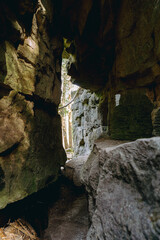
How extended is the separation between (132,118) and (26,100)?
2.38m

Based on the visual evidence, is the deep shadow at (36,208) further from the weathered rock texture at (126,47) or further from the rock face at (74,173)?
the weathered rock texture at (126,47)

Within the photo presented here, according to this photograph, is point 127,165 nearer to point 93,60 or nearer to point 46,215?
point 46,215

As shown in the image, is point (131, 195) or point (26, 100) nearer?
point (131, 195)

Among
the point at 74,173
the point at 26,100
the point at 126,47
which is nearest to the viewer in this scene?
the point at 26,100

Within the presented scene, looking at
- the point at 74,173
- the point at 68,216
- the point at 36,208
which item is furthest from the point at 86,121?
the point at 36,208

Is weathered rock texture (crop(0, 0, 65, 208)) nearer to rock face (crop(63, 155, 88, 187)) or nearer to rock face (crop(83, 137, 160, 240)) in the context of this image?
rock face (crop(63, 155, 88, 187))

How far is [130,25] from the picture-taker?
9.53 ft

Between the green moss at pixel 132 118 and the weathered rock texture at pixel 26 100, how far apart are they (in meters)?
1.74

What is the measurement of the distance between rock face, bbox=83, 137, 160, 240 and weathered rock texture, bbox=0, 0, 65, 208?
4.59 ft

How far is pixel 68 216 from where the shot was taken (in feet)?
9.48

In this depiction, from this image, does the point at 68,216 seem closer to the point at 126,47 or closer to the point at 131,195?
the point at 131,195

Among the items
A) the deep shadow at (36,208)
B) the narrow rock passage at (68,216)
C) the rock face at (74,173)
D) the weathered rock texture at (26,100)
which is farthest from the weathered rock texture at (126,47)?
the deep shadow at (36,208)

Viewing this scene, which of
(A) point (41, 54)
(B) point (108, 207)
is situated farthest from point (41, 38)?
(B) point (108, 207)

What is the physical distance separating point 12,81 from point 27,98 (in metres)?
0.49
